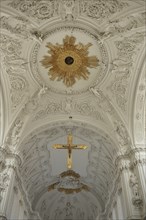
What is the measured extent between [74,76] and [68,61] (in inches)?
40.2

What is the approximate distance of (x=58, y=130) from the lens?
16109 mm

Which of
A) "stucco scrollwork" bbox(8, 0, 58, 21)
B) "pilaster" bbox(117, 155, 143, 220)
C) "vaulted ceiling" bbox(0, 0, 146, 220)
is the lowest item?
"pilaster" bbox(117, 155, 143, 220)

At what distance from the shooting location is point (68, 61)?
13.4m

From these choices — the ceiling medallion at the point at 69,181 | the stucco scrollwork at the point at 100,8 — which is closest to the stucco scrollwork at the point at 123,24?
the stucco scrollwork at the point at 100,8

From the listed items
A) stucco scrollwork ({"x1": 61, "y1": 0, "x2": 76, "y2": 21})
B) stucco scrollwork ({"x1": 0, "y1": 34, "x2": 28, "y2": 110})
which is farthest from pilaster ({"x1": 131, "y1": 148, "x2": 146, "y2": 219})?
stucco scrollwork ({"x1": 61, "y1": 0, "x2": 76, "y2": 21})

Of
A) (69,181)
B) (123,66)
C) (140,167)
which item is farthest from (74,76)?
(140,167)

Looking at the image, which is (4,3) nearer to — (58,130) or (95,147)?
(58,130)

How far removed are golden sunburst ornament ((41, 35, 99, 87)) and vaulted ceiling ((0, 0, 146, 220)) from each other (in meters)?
0.05

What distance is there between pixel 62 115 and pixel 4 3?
6.93 metres

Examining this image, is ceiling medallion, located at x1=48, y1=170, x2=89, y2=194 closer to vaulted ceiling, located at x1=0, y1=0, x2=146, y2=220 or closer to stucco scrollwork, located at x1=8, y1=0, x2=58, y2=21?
vaulted ceiling, located at x1=0, y1=0, x2=146, y2=220

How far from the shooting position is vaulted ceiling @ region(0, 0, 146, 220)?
1174 centimetres

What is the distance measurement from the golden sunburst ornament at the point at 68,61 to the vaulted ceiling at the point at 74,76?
0.17 ft

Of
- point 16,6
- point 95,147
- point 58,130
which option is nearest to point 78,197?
point 95,147

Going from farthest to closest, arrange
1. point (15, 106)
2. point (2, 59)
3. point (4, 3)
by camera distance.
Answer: point (15, 106)
point (2, 59)
point (4, 3)
